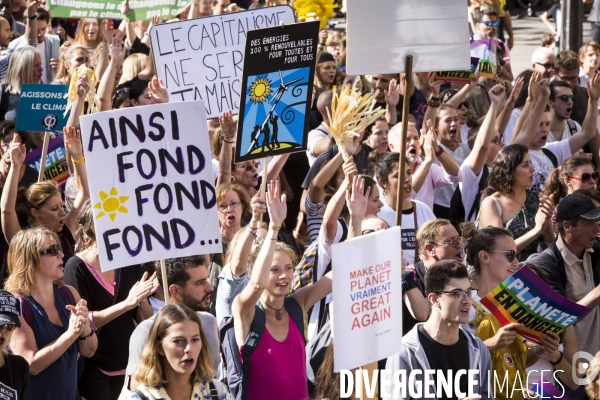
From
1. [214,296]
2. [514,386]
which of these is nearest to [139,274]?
[214,296]

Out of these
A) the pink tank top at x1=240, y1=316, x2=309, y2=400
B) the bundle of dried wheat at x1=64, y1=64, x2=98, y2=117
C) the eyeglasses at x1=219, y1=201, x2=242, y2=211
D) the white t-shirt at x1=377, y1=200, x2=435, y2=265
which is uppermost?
the bundle of dried wheat at x1=64, y1=64, x2=98, y2=117

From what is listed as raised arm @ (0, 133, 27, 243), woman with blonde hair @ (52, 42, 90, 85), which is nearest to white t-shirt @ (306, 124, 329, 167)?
woman with blonde hair @ (52, 42, 90, 85)

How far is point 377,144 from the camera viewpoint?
8852 mm

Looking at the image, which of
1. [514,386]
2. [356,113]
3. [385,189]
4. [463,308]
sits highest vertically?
[356,113]

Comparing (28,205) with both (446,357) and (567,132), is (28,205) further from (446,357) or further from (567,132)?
(567,132)

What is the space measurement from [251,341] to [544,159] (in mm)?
4391

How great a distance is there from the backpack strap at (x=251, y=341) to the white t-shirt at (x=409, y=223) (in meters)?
1.94

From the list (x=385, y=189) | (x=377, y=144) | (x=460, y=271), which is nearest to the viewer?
(x=460, y=271)

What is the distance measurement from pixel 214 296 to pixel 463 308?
1748mm

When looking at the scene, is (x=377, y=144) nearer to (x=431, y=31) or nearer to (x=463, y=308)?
(x=431, y=31)

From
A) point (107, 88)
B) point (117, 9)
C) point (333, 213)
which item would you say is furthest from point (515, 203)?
point (117, 9)

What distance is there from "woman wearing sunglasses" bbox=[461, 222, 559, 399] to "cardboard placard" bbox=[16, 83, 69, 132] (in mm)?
3250

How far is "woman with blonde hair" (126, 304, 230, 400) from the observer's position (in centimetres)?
473

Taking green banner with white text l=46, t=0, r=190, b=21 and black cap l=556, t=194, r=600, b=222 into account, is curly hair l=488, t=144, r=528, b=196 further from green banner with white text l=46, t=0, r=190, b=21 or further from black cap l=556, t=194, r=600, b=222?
green banner with white text l=46, t=0, r=190, b=21
